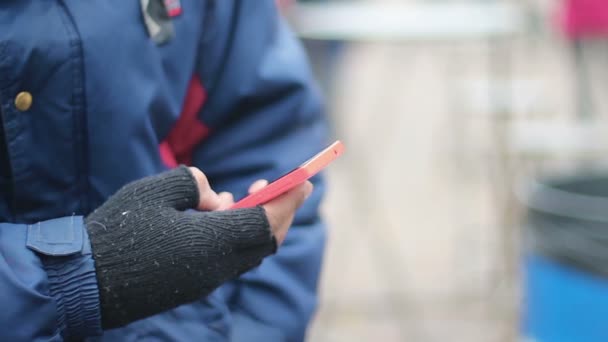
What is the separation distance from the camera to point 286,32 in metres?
1.30

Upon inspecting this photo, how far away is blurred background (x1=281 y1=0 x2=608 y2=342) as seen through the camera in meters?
2.63

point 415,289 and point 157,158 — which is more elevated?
point 157,158

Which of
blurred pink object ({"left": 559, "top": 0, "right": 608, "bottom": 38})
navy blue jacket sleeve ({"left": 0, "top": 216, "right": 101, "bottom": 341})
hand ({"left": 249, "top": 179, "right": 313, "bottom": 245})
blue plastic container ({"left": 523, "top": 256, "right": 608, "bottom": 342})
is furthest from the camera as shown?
blurred pink object ({"left": 559, "top": 0, "right": 608, "bottom": 38})

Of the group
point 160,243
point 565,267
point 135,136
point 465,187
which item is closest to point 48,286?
point 160,243

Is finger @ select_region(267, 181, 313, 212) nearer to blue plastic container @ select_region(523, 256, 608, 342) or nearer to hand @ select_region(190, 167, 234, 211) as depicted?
hand @ select_region(190, 167, 234, 211)

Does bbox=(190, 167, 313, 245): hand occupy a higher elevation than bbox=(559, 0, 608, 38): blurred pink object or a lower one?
higher

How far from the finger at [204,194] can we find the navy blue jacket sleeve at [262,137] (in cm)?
16

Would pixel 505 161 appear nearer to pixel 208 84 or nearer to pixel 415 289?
pixel 415 289

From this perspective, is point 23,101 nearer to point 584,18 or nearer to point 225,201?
point 225,201

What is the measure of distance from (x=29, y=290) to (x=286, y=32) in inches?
22.1

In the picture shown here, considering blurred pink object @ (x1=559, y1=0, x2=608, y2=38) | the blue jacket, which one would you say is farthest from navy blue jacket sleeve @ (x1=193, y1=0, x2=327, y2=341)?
blurred pink object @ (x1=559, y1=0, x2=608, y2=38)

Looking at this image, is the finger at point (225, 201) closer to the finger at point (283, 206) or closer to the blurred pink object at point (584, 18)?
the finger at point (283, 206)

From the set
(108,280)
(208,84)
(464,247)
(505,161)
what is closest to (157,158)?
(208,84)

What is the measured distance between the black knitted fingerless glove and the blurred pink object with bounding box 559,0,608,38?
4.11 meters
